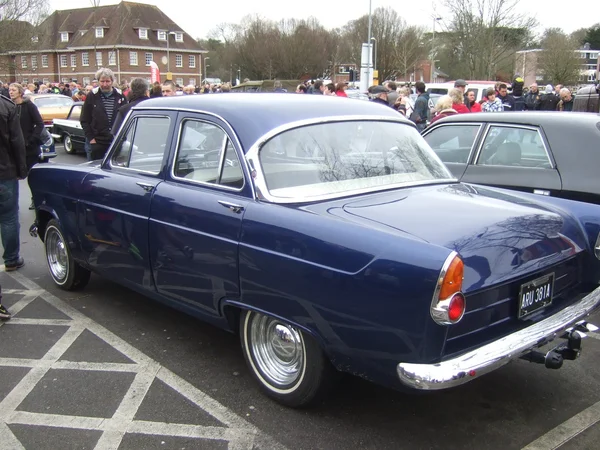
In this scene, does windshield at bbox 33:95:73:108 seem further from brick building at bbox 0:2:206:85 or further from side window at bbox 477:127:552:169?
brick building at bbox 0:2:206:85

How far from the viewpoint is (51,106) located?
19500 mm

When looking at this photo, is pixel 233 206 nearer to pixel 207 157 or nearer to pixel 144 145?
pixel 207 157

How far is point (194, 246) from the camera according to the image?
3.62m

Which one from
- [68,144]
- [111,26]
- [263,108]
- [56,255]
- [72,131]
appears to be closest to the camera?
[263,108]

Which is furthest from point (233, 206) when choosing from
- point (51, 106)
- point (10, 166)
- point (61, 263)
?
point (51, 106)

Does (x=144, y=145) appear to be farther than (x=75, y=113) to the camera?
No

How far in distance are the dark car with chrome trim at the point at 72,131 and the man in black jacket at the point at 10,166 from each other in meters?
9.49

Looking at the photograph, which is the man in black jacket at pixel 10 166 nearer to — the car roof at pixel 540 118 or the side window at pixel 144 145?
the side window at pixel 144 145

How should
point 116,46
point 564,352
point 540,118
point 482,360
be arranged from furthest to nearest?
point 116,46 → point 540,118 → point 564,352 → point 482,360

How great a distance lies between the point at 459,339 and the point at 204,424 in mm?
1515

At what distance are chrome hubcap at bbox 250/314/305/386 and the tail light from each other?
0.94 m

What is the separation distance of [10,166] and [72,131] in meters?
10.5

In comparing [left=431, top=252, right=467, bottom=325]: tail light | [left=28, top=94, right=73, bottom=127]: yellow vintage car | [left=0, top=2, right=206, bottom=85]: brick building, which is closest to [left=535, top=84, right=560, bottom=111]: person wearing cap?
[left=431, top=252, right=467, bottom=325]: tail light

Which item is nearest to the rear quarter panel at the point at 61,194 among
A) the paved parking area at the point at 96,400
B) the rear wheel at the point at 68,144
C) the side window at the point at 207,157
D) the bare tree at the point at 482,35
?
the paved parking area at the point at 96,400
